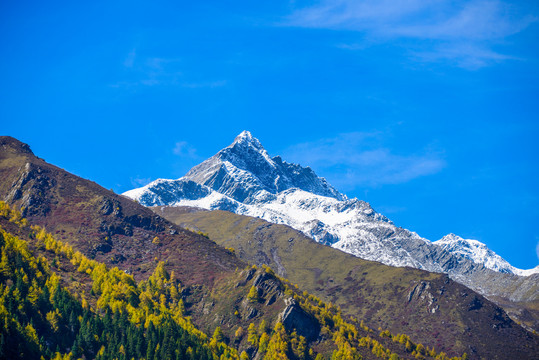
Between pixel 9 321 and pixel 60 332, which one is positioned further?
pixel 60 332

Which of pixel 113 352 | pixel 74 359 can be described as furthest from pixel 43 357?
pixel 113 352

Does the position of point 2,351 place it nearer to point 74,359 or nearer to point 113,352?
point 74,359

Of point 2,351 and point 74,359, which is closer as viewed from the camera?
point 2,351

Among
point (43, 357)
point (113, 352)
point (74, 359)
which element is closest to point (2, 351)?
point (43, 357)

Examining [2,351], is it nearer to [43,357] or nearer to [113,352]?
[43,357]

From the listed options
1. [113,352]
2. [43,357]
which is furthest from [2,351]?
[113,352]

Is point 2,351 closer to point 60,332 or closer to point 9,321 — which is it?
point 9,321

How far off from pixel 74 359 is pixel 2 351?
1165 inches

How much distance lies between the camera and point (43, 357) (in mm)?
180125

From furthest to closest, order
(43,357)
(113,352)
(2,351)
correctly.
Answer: (113,352) → (43,357) → (2,351)

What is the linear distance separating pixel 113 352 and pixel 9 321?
122 ft

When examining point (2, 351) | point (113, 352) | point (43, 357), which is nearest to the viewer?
point (2, 351)

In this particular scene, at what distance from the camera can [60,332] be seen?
656ft

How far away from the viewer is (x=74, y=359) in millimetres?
191125
